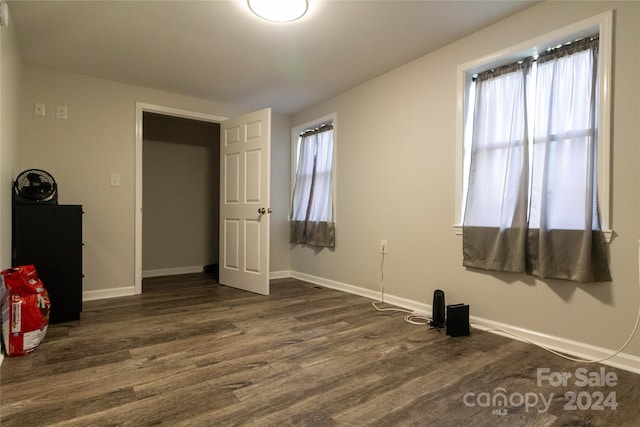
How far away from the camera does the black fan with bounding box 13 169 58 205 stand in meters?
2.58

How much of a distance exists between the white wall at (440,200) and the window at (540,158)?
86mm

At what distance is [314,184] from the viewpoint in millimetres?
4180

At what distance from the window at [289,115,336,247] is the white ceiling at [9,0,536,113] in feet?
2.40

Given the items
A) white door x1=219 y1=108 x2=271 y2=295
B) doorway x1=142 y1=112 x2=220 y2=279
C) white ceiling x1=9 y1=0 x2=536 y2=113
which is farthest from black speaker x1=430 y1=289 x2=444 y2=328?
doorway x1=142 y1=112 x2=220 y2=279

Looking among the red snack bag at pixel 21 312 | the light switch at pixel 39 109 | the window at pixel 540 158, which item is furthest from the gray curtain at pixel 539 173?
the light switch at pixel 39 109

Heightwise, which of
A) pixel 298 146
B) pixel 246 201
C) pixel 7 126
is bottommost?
pixel 246 201

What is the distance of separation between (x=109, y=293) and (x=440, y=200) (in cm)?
338

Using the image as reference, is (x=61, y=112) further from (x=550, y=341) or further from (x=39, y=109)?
(x=550, y=341)

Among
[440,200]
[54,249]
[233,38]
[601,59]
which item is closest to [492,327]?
[440,200]

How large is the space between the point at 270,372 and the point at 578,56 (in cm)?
263

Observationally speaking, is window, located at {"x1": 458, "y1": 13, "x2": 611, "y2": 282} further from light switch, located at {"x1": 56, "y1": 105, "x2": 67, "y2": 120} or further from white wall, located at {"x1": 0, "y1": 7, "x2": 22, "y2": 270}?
light switch, located at {"x1": 56, "y1": 105, "x2": 67, "y2": 120}

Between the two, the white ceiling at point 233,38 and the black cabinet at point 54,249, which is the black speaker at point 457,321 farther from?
the black cabinet at point 54,249

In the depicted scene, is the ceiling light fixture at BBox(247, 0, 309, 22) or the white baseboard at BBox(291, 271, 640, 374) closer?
the white baseboard at BBox(291, 271, 640, 374)

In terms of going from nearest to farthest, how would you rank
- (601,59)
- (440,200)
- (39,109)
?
(601,59), (440,200), (39,109)
